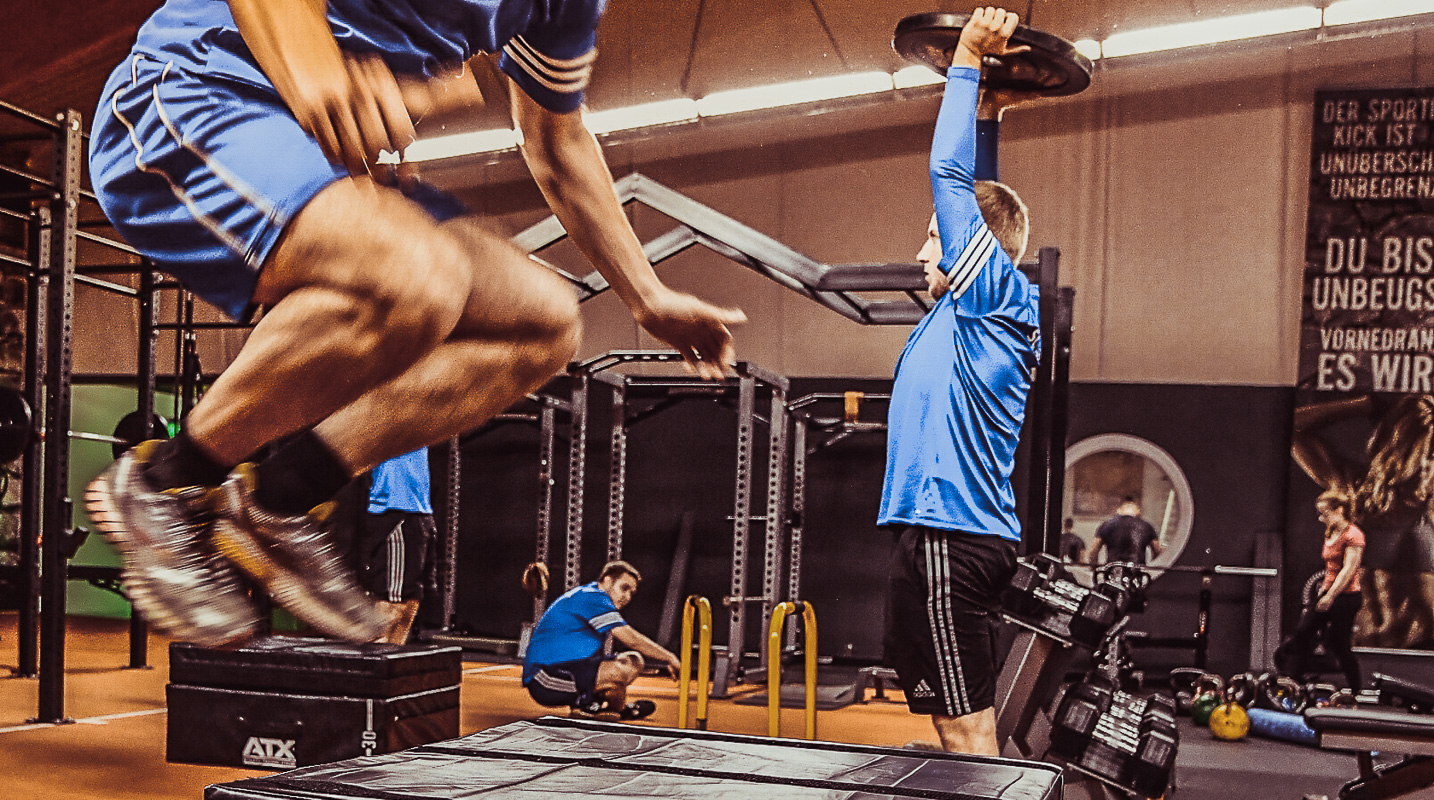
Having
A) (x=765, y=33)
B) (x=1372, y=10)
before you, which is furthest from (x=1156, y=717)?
(x=1372, y=10)

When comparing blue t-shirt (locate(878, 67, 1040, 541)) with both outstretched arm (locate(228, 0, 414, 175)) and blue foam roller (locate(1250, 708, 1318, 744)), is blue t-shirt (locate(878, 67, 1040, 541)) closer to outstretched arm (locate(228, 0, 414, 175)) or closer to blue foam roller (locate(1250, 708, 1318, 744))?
outstretched arm (locate(228, 0, 414, 175))

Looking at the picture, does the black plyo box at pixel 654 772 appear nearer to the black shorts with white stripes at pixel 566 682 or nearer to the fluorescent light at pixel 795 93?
the black shorts with white stripes at pixel 566 682

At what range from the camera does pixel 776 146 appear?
7535mm

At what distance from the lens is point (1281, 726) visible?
17.5ft

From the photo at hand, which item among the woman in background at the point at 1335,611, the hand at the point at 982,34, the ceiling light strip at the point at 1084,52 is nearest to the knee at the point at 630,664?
the ceiling light strip at the point at 1084,52

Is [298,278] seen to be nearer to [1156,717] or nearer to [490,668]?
[1156,717]

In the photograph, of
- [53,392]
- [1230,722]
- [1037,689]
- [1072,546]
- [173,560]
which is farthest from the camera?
[1072,546]

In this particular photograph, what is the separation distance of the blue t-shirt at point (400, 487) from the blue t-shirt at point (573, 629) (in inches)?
39.6

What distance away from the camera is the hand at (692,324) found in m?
1.55

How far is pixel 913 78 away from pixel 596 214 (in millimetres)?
5745

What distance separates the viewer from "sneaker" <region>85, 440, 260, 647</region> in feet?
3.92

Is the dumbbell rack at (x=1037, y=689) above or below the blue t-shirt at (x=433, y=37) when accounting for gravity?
below

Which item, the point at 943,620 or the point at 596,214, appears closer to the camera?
the point at 596,214

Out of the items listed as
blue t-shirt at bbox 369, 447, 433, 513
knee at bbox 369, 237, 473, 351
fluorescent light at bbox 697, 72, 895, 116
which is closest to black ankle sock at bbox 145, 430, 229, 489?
knee at bbox 369, 237, 473, 351
